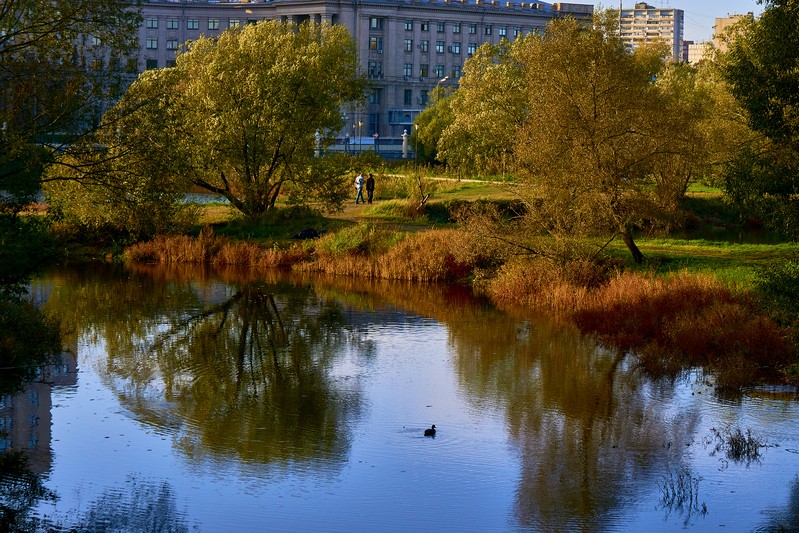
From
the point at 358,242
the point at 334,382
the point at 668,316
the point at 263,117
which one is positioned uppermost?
Result: the point at 263,117

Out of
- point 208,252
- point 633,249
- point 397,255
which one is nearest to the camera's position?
point 633,249

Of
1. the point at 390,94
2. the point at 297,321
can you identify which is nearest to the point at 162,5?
the point at 390,94

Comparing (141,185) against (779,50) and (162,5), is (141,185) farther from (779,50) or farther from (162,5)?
(162,5)

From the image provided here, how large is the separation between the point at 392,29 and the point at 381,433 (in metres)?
138

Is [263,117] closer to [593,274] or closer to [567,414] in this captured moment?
[593,274]

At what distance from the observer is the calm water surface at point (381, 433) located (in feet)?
55.6

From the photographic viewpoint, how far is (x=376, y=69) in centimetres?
15562

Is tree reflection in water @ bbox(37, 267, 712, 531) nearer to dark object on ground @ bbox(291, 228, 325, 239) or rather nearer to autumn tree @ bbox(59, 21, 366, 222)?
dark object on ground @ bbox(291, 228, 325, 239)

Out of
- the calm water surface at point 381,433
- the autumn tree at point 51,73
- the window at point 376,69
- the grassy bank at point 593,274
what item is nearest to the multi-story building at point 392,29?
the window at point 376,69

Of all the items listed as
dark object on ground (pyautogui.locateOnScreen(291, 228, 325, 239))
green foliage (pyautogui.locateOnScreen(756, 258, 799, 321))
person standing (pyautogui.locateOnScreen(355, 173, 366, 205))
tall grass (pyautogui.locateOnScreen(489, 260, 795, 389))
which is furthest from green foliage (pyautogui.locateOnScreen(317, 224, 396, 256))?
green foliage (pyautogui.locateOnScreen(756, 258, 799, 321))

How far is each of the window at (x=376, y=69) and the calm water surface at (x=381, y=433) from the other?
412ft

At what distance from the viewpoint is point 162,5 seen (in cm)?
14688

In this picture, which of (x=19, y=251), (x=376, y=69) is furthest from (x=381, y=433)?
(x=376, y=69)

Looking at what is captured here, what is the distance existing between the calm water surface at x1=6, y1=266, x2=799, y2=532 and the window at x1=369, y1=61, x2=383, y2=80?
412 feet
